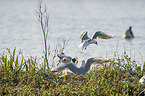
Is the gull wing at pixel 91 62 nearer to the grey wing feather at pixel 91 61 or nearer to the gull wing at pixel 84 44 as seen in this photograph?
the grey wing feather at pixel 91 61

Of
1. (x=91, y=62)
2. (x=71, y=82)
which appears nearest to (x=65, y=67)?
(x=71, y=82)

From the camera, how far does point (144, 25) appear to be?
1708 cm

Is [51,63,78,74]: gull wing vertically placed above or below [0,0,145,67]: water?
below

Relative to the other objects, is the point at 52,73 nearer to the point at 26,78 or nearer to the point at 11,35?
the point at 26,78

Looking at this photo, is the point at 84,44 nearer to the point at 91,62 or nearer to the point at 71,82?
the point at 91,62

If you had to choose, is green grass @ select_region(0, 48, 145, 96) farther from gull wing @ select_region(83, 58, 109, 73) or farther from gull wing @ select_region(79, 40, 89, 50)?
gull wing @ select_region(79, 40, 89, 50)

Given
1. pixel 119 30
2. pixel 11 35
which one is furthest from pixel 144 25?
pixel 11 35

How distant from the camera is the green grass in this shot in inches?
221

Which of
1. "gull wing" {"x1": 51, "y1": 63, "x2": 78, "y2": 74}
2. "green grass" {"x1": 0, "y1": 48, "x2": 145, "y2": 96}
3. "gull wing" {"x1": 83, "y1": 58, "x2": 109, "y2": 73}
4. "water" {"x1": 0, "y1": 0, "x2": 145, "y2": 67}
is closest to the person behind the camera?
"green grass" {"x1": 0, "y1": 48, "x2": 145, "y2": 96}

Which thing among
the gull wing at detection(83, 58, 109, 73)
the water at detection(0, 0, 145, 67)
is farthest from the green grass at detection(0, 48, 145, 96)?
the water at detection(0, 0, 145, 67)

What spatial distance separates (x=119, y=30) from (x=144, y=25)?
206cm

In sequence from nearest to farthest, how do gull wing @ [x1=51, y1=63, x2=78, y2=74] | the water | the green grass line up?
the green grass
gull wing @ [x1=51, y1=63, x2=78, y2=74]
the water

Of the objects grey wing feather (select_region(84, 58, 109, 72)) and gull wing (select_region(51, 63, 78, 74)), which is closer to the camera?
gull wing (select_region(51, 63, 78, 74))

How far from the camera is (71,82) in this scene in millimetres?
6215
